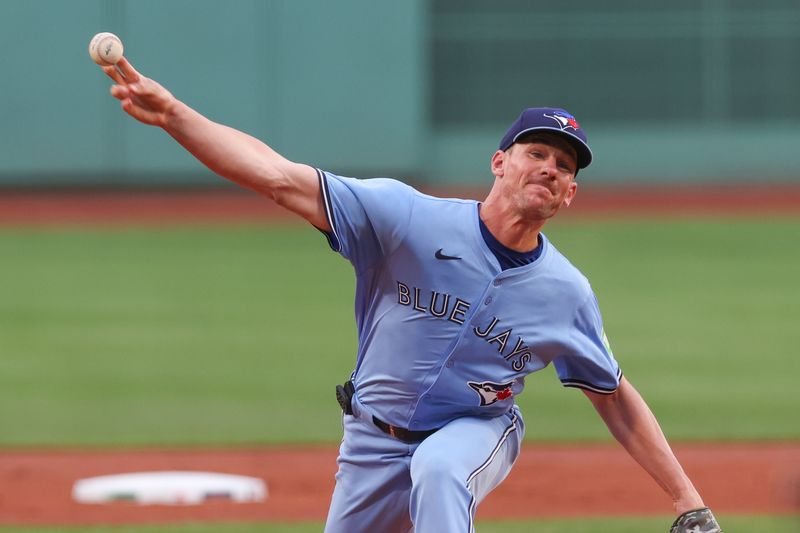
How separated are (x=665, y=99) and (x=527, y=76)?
8.29 feet

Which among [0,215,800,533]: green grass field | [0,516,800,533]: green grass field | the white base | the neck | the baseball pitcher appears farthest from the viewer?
[0,215,800,533]: green grass field

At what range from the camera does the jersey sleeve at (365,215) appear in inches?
154

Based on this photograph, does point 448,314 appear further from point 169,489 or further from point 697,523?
point 169,489

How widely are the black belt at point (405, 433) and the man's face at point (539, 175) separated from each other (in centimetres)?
77

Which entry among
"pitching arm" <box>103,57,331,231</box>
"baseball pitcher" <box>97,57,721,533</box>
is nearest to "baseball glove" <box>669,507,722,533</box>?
"baseball pitcher" <box>97,57,721,533</box>

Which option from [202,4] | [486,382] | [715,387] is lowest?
[715,387]

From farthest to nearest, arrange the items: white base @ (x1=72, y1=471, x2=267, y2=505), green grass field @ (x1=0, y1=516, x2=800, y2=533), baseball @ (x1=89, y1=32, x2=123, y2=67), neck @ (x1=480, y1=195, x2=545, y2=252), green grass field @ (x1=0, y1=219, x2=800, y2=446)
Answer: green grass field @ (x1=0, y1=219, x2=800, y2=446) → white base @ (x1=72, y1=471, x2=267, y2=505) → green grass field @ (x1=0, y1=516, x2=800, y2=533) → neck @ (x1=480, y1=195, x2=545, y2=252) → baseball @ (x1=89, y1=32, x2=123, y2=67)

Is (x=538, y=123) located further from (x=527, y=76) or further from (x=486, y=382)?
(x=527, y=76)

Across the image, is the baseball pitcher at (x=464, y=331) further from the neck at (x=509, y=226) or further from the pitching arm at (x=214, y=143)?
the pitching arm at (x=214, y=143)

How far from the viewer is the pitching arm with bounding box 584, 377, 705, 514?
4.31 m

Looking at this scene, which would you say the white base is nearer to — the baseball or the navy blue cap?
the navy blue cap

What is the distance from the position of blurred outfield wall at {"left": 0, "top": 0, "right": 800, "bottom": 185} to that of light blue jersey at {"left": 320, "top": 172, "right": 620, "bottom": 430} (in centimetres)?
1831

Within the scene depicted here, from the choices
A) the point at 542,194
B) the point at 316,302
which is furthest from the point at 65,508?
the point at 316,302

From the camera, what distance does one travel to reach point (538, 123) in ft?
13.6
